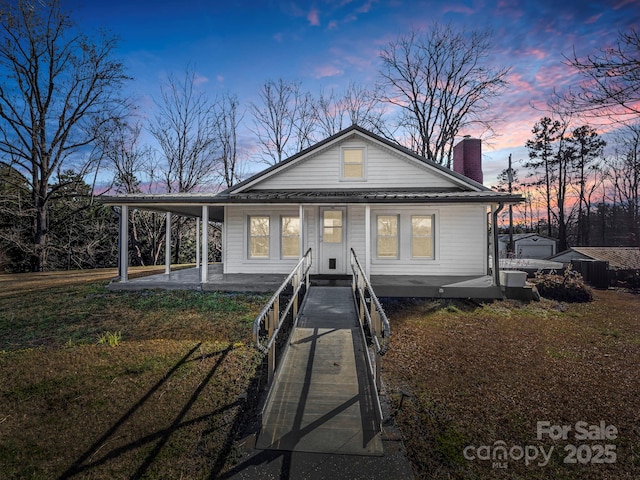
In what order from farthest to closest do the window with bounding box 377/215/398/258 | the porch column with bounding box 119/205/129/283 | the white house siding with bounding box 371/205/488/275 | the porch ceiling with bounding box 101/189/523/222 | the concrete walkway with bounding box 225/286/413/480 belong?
the window with bounding box 377/215/398/258 < the white house siding with bounding box 371/205/488/275 < the porch column with bounding box 119/205/129/283 < the porch ceiling with bounding box 101/189/523/222 < the concrete walkway with bounding box 225/286/413/480

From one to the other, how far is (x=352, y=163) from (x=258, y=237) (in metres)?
4.90

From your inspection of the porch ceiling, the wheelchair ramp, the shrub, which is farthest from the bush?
the shrub

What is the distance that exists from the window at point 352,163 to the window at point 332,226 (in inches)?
70.9

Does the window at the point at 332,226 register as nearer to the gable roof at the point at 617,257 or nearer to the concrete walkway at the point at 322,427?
the concrete walkway at the point at 322,427

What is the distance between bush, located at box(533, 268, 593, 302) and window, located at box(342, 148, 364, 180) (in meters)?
8.11

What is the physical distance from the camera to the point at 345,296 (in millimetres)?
8625

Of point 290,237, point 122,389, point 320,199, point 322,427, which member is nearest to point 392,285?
point 320,199

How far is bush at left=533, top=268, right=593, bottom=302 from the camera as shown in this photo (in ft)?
36.2

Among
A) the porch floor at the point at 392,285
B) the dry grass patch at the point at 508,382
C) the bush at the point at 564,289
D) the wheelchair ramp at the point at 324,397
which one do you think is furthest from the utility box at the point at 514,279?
the wheelchair ramp at the point at 324,397

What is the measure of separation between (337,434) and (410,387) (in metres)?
1.86

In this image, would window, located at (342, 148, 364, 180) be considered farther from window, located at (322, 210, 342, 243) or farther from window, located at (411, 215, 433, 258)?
window, located at (411, 215, 433, 258)

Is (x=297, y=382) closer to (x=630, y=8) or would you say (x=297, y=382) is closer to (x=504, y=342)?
(x=504, y=342)

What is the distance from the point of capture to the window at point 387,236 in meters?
11.8

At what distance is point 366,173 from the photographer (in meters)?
12.4
